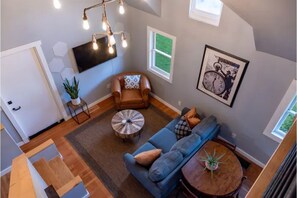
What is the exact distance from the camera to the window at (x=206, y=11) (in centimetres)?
379

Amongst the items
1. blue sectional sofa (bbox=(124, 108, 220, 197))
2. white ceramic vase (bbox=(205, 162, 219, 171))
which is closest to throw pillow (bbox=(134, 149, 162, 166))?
blue sectional sofa (bbox=(124, 108, 220, 197))

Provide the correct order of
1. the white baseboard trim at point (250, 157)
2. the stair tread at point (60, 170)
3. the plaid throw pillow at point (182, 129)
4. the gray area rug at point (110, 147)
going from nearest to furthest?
the stair tread at point (60, 170), the gray area rug at point (110, 147), the plaid throw pillow at point (182, 129), the white baseboard trim at point (250, 157)

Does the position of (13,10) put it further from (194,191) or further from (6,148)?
(194,191)

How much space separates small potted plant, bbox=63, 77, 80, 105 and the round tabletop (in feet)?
10.3

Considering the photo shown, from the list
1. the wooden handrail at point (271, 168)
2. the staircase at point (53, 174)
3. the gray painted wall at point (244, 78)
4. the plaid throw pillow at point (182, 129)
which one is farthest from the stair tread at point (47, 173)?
the gray painted wall at point (244, 78)

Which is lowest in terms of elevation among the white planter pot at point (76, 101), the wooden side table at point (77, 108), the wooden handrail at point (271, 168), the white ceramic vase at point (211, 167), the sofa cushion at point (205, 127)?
the wooden side table at point (77, 108)

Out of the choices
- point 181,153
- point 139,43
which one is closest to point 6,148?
point 181,153

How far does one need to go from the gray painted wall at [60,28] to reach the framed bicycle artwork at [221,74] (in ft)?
8.25

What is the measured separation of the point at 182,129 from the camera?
4418 mm

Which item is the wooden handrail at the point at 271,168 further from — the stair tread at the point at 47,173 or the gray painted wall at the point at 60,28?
the gray painted wall at the point at 60,28

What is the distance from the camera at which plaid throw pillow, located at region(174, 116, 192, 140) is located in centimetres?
438

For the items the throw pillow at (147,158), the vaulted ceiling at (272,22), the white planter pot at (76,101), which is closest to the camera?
the vaulted ceiling at (272,22)

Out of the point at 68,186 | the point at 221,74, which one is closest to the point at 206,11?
the point at 221,74

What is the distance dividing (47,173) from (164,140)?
2.32 metres
